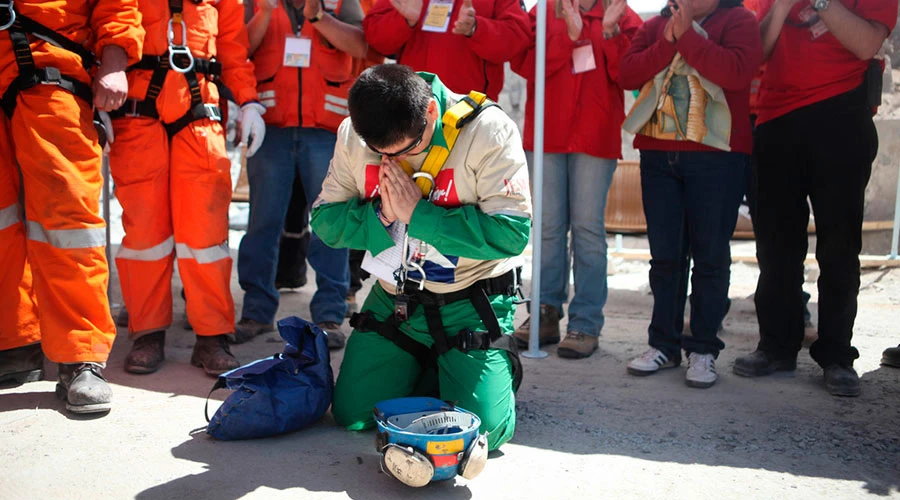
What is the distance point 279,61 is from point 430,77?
1882 millimetres

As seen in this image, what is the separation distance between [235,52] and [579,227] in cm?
208

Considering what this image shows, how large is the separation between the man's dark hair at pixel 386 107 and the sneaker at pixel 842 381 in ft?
7.94

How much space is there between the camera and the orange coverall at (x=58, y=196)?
335 centimetres

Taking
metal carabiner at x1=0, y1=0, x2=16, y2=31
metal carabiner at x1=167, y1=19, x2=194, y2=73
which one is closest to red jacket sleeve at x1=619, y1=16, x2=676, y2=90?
metal carabiner at x1=167, y1=19, x2=194, y2=73

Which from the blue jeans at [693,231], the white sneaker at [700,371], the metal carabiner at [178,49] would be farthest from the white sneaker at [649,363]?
the metal carabiner at [178,49]

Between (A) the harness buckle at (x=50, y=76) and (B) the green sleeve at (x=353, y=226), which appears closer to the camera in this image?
(B) the green sleeve at (x=353, y=226)

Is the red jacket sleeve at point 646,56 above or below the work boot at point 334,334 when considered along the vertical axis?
above

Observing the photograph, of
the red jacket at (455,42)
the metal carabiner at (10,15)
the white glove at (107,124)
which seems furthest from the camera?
the red jacket at (455,42)

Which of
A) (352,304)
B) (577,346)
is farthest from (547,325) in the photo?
(352,304)

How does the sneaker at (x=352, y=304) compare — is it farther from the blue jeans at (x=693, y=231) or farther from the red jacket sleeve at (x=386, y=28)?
the blue jeans at (x=693, y=231)

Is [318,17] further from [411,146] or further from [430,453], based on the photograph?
[430,453]

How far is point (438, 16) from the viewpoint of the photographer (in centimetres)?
462

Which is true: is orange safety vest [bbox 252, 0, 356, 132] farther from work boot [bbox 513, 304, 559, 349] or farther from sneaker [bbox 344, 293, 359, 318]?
work boot [bbox 513, 304, 559, 349]

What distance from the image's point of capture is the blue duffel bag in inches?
121
